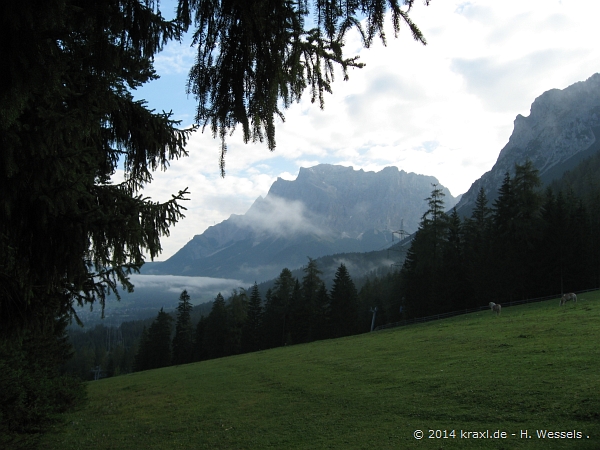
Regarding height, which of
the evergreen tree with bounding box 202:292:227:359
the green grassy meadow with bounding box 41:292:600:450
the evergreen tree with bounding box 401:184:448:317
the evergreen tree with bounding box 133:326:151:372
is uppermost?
the evergreen tree with bounding box 401:184:448:317

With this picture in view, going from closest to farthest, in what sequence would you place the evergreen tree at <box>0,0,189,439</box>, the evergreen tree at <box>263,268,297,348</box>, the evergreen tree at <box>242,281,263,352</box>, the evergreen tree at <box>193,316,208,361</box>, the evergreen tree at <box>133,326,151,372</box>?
the evergreen tree at <box>0,0,189,439</box>
the evergreen tree at <box>263,268,297,348</box>
the evergreen tree at <box>242,281,263,352</box>
the evergreen tree at <box>193,316,208,361</box>
the evergreen tree at <box>133,326,151,372</box>

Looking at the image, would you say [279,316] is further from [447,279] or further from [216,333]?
[447,279]

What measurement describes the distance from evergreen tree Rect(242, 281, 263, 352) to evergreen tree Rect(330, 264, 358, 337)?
1256 cm

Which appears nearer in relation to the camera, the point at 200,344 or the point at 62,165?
the point at 62,165

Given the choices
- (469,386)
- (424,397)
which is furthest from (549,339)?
(424,397)

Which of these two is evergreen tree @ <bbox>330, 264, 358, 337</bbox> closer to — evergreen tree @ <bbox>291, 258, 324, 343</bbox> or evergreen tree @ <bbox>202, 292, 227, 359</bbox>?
evergreen tree @ <bbox>291, 258, 324, 343</bbox>

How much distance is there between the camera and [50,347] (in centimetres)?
2316

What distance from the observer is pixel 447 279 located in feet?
161

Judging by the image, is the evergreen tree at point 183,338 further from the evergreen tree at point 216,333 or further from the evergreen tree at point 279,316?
the evergreen tree at point 279,316

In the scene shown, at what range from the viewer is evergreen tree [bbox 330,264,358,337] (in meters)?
57.3

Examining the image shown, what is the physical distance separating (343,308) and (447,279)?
16.2 meters

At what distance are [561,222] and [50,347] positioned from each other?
48811 mm

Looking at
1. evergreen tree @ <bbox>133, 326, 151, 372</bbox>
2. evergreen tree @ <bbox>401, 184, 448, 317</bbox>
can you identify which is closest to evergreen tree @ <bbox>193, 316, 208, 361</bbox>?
evergreen tree @ <bbox>133, 326, 151, 372</bbox>

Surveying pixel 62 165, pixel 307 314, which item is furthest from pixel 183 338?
pixel 62 165
